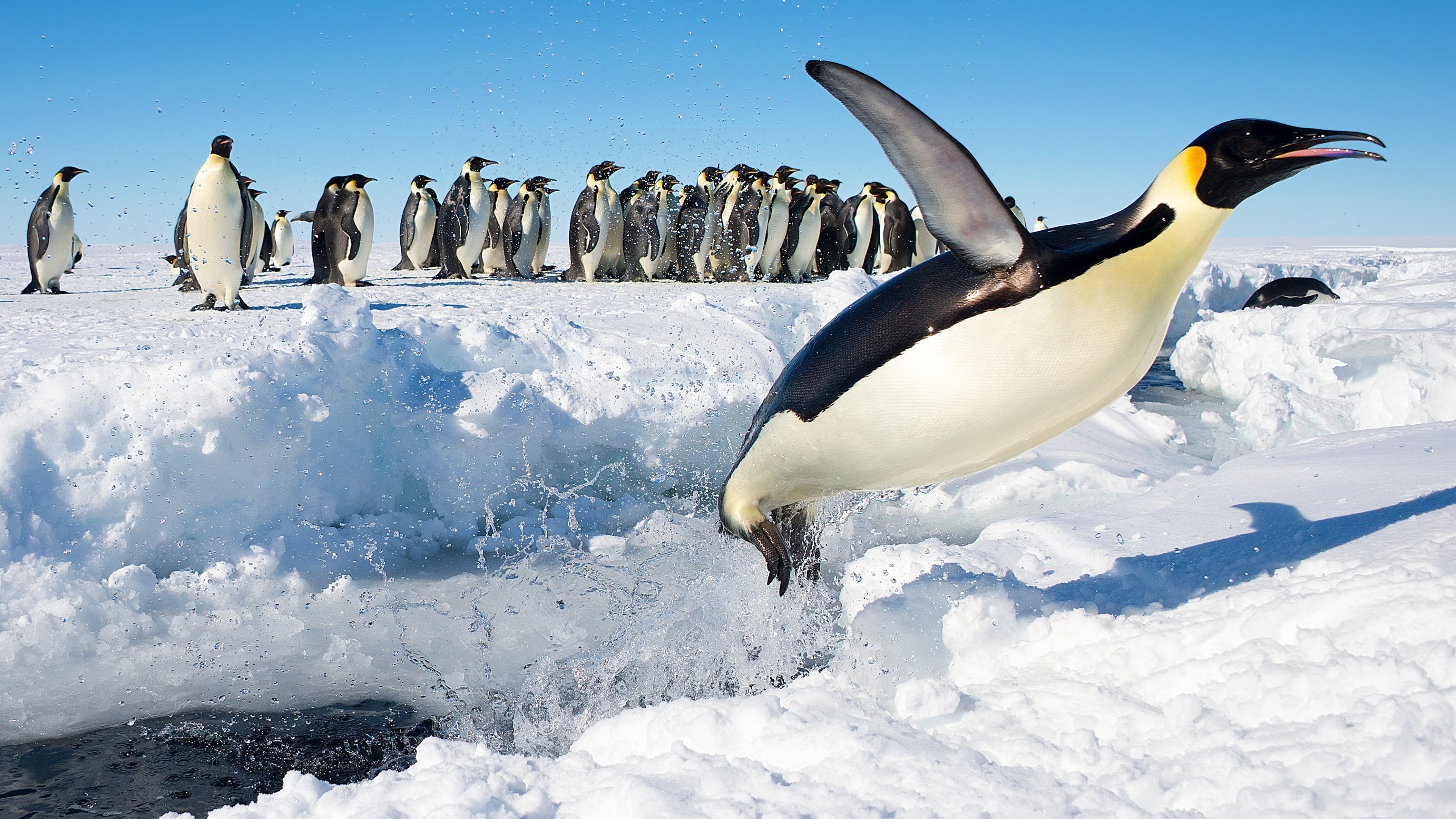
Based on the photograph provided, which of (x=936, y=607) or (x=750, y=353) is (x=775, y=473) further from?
(x=750, y=353)

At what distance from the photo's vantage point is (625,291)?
27.9 feet

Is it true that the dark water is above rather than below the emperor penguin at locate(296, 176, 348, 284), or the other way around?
A: below

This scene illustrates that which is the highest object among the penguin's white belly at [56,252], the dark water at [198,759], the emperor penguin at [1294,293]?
the penguin's white belly at [56,252]

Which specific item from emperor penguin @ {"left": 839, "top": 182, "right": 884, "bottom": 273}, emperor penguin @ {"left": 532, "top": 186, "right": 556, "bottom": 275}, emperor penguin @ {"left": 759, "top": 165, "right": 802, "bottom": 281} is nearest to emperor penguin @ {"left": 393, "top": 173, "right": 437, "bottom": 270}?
emperor penguin @ {"left": 532, "top": 186, "right": 556, "bottom": 275}

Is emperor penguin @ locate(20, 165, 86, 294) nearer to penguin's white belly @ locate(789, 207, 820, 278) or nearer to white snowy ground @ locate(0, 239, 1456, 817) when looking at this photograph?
white snowy ground @ locate(0, 239, 1456, 817)

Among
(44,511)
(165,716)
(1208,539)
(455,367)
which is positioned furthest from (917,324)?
(455,367)

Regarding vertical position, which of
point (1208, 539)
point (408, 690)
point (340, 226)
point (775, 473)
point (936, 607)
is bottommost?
point (408, 690)

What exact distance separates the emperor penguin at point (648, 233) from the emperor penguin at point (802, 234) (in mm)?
1658

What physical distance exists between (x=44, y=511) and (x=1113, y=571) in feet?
9.86

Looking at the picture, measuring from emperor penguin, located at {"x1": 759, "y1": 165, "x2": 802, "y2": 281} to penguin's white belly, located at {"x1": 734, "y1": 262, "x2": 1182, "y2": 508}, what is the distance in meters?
10.4

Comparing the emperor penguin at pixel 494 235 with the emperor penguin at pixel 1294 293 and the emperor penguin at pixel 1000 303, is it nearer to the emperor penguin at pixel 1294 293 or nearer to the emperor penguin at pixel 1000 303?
the emperor penguin at pixel 1294 293

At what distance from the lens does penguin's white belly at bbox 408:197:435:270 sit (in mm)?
12617

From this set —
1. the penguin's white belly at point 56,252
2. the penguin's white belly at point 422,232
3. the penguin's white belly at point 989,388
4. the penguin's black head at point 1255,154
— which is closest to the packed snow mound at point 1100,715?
the penguin's white belly at point 989,388

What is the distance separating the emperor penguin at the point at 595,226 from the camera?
11.7 metres
